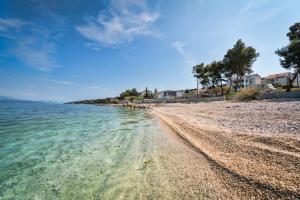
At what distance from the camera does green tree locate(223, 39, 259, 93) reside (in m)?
43.0

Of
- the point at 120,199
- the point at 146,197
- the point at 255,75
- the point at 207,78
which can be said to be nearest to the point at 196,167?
the point at 146,197

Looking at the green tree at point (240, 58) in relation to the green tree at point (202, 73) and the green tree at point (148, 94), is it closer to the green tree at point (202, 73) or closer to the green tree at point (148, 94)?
the green tree at point (202, 73)

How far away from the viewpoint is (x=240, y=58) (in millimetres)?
42969

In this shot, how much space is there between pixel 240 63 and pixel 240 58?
136 cm

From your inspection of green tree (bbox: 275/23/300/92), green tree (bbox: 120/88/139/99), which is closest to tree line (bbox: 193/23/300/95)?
green tree (bbox: 275/23/300/92)

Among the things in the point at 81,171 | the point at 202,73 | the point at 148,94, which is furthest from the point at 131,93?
the point at 81,171

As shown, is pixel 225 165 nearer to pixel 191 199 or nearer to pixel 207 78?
pixel 191 199

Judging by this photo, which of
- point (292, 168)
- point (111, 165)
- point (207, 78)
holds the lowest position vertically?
point (111, 165)

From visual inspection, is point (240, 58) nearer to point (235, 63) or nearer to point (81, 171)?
point (235, 63)

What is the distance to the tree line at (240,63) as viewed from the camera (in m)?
29.8

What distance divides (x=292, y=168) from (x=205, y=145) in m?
3.00

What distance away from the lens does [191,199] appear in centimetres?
338

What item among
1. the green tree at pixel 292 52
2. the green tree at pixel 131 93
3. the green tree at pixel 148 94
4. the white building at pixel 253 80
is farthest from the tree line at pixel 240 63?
the green tree at pixel 131 93

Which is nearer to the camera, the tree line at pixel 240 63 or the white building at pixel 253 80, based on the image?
the tree line at pixel 240 63
